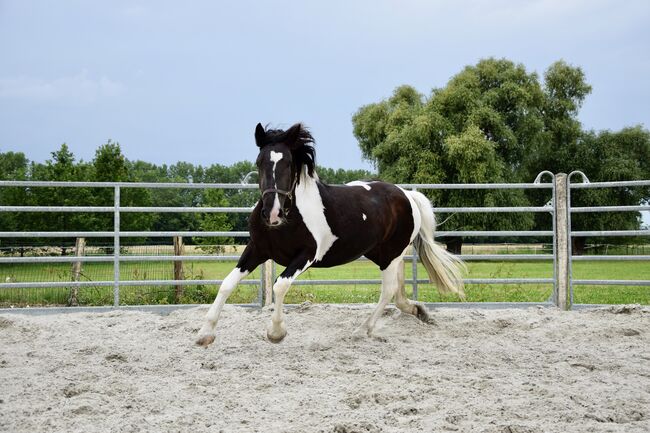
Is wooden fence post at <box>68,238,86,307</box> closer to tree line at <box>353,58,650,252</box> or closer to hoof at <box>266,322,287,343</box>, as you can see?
hoof at <box>266,322,287,343</box>

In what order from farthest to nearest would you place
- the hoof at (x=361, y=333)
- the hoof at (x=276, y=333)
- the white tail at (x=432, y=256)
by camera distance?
the white tail at (x=432, y=256) → the hoof at (x=361, y=333) → the hoof at (x=276, y=333)

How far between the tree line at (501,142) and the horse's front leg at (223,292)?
18.3 meters

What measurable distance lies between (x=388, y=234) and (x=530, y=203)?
78.8 feet

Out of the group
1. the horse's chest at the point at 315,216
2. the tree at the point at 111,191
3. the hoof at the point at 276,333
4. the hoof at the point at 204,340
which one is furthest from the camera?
the tree at the point at 111,191

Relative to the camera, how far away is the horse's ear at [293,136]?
4.36 metres

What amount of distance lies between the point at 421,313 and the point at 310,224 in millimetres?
1848

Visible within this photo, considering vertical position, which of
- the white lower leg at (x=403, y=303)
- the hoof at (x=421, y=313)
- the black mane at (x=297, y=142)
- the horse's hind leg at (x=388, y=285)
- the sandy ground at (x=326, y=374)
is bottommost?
the sandy ground at (x=326, y=374)

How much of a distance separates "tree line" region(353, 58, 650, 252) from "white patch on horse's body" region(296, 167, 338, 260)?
17.8 m

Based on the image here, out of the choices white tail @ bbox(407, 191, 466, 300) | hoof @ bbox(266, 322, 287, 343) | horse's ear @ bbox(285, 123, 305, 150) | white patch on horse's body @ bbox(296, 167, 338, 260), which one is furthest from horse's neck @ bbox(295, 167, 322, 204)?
white tail @ bbox(407, 191, 466, 300)

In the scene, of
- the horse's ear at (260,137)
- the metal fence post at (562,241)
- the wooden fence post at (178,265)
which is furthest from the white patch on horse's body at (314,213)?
the metal fence post at (562,241)

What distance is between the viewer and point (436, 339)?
5141 millimetres

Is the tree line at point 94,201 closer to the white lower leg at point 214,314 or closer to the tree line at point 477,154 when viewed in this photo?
the tree line at point 477,154

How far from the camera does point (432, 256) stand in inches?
243

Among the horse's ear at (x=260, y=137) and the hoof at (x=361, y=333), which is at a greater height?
the horse's ear at (x=260, y=137)
